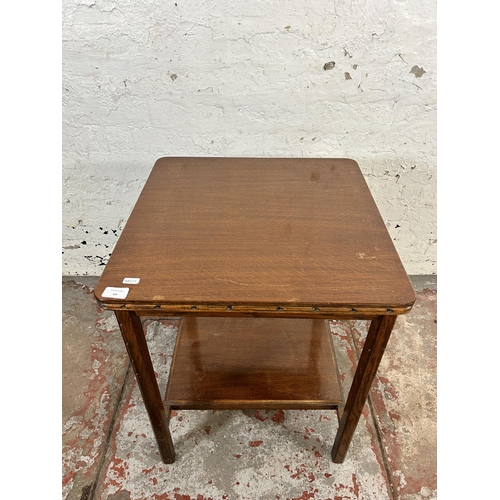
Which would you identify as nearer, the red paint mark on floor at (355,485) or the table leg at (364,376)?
the table leg at (364,376)

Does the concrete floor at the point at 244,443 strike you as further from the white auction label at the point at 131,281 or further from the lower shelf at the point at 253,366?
the white auction label at the point at 131,281

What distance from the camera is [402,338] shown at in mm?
1747

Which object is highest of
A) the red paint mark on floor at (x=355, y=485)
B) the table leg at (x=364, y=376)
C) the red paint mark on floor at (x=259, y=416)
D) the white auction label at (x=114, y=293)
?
the white auction label at (x=114, y=293)

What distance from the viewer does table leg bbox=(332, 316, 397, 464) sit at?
92cm

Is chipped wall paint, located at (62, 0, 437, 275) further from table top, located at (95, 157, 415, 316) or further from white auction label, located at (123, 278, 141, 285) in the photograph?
white auction label, located at (123, 278, 141, 285)

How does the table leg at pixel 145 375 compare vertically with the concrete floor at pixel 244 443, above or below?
above

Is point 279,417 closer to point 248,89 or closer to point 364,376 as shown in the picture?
point 364,376

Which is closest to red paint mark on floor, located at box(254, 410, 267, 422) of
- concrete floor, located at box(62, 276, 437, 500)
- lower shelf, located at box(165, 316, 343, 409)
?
concrete floor, located at box(62, 276, 437, 500)

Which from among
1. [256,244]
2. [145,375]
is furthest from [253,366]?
[256,244]

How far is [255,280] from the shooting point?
885mm

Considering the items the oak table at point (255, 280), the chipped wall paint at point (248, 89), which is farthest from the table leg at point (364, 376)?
the chipped wall paint at point (248, 89)

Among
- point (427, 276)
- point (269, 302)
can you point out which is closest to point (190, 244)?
point (269, 302)

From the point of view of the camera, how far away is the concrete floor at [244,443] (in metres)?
1.27

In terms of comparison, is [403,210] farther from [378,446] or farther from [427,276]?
[378,446]
